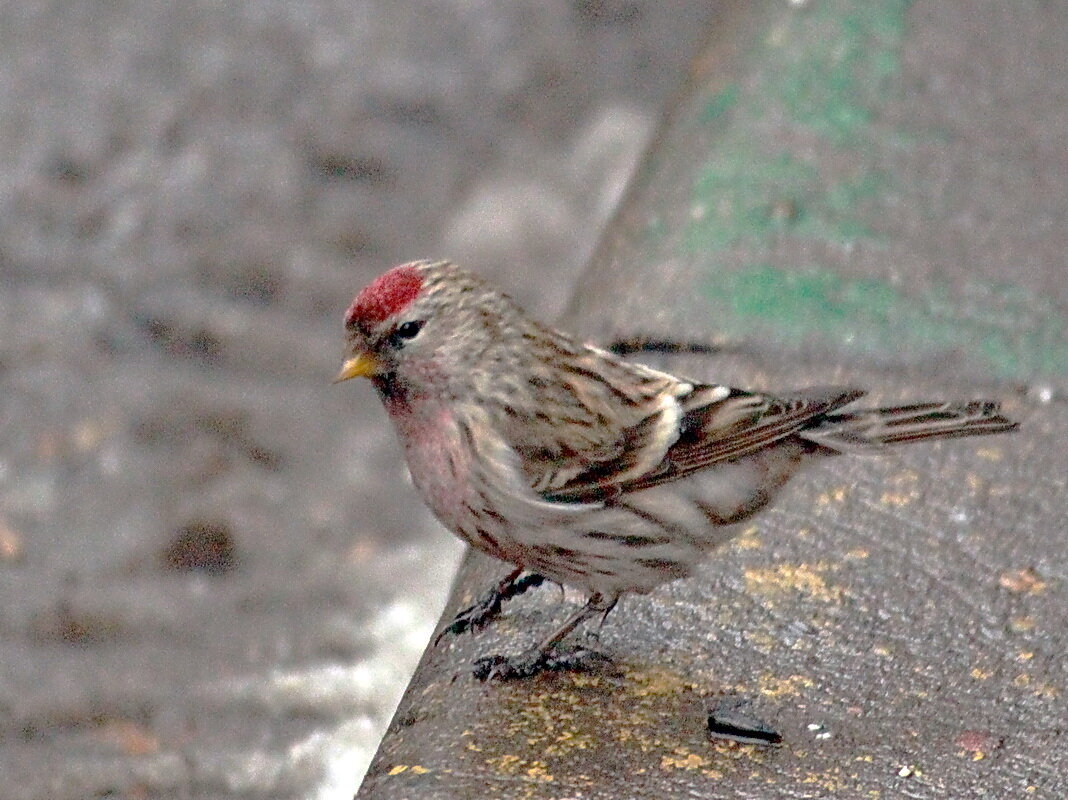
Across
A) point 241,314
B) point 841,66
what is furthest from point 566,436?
point 241,314

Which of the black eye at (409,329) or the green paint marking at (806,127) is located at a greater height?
the green paint marking at (806,127)

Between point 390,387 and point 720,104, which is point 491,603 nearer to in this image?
point 390,387

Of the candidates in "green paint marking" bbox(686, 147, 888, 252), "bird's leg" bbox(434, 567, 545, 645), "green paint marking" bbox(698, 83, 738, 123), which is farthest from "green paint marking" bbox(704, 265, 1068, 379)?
"bird's leg" bbox(434, 567, 545, 645)

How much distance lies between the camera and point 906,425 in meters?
3.06

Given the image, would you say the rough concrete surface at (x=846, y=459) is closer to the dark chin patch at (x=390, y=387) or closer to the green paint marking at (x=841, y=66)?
the green paint marking at (x=841, y=66)

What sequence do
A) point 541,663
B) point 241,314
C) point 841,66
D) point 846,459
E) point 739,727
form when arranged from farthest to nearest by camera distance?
point 241,314 < point 841,66 < point 846,459 < point 541,663 < point 739,727

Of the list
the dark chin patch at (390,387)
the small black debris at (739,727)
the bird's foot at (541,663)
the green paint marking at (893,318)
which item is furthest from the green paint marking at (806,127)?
the small black debris at (739,727)

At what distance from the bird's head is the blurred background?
64.2 inches

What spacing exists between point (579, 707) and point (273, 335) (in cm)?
357

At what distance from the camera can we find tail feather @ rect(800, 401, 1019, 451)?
9.87 feet

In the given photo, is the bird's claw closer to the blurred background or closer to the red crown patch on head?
the red crown patch on head

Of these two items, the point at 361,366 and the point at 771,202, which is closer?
the point at 361,366

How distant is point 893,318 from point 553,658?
1324mm

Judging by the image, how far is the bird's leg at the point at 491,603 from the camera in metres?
3.04
